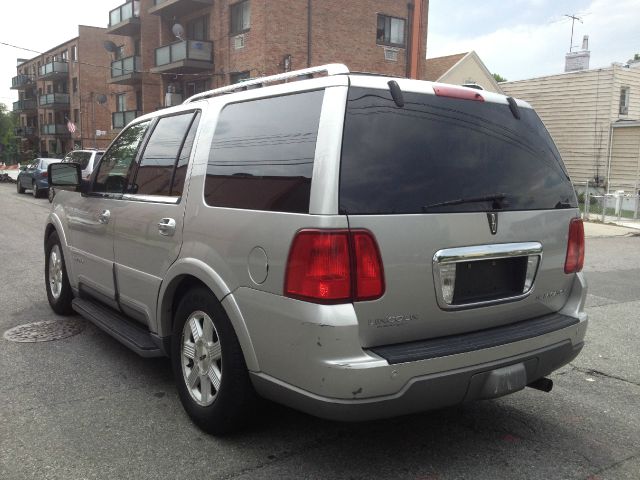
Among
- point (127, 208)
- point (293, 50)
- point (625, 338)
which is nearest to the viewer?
point (127, 208)

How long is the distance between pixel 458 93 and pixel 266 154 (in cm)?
107

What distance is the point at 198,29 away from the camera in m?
27.5

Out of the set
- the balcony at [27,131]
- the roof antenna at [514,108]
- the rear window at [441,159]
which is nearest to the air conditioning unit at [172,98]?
the roof antenna at [514,108]

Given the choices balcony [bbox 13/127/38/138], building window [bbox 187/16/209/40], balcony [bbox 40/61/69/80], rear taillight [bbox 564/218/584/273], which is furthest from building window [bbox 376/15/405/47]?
balcony [bbox 13/127/38/138]

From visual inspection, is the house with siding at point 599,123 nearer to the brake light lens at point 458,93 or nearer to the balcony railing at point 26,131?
the brake light lens at point 458,93

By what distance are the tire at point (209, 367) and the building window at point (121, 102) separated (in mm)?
38167

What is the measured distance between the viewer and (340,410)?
252cm

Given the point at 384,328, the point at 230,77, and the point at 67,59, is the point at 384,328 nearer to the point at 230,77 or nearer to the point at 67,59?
the point at 230,77

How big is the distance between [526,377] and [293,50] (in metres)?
21.7

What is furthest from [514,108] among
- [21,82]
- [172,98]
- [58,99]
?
[21,82]

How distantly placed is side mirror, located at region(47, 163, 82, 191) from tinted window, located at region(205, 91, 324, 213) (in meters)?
2.20

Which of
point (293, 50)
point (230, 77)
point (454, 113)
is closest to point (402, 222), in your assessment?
point (454, 113)

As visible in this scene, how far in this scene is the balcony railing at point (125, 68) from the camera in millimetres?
32500

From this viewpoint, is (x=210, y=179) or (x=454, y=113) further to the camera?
(x=210, y=179)
